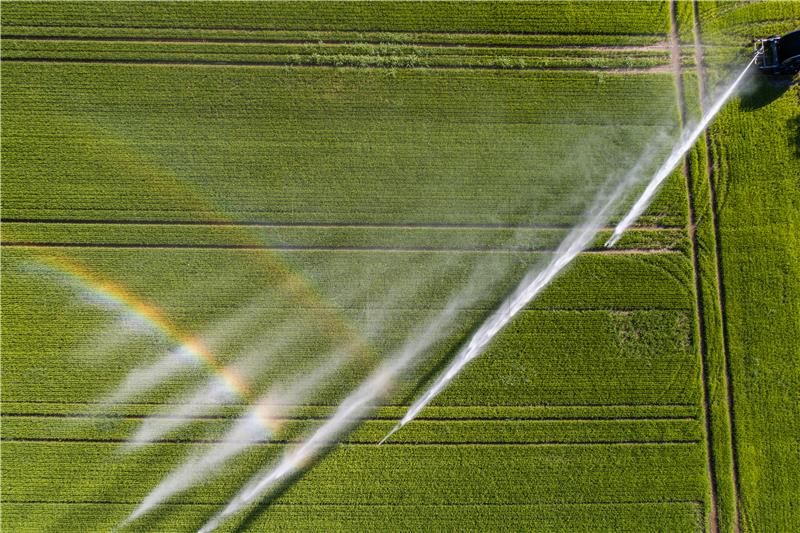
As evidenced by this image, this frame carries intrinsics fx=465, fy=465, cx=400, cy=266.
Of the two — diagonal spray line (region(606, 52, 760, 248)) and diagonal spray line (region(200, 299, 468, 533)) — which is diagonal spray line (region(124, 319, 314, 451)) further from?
diagonal spray line (region(606, 52, 760, 248))

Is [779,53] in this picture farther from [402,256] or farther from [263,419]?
[263,419]

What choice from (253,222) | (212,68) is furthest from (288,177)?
(212,68)

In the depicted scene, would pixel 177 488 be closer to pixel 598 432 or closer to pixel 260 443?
pixel 260 443

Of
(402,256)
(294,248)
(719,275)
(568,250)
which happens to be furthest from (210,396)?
(719,275)

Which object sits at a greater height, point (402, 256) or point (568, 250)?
point (568, 250)

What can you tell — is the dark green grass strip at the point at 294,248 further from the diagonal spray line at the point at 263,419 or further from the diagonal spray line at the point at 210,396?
the diagonal spray line at the point at 210,396
